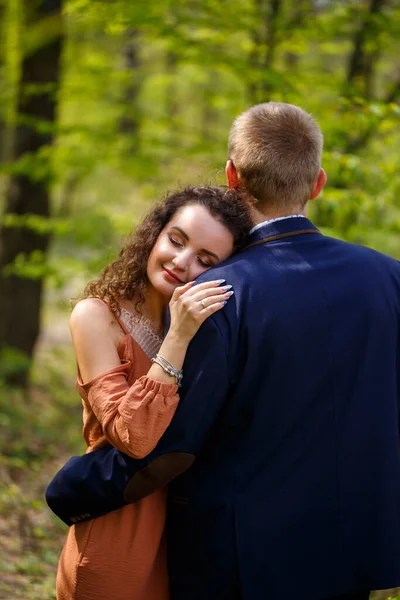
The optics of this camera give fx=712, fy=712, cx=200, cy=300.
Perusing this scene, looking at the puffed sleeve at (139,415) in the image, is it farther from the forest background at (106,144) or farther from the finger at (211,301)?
the forest background at (106,144)

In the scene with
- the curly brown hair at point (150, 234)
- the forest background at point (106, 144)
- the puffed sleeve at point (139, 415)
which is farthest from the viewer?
the forest background at point (106, 144)

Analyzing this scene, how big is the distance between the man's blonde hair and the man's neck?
0.06 feet

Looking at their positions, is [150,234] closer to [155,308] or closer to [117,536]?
[155,308]

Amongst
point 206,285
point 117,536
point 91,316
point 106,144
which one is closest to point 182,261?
point 206,285

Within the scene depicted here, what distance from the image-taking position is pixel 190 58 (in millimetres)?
5875

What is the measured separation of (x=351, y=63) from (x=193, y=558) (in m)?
6.32

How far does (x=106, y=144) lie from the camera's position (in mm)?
7406

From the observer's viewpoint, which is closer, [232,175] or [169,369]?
[169,369]

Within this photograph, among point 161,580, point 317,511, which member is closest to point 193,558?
point 161,580

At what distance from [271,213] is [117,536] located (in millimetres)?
1101

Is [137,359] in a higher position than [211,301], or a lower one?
lower

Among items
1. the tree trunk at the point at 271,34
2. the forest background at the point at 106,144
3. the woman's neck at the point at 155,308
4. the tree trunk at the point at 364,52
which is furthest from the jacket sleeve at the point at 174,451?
the tree trunk at the point at 271,34

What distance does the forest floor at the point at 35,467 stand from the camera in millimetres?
4238

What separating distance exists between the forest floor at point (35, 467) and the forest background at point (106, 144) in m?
0.02
